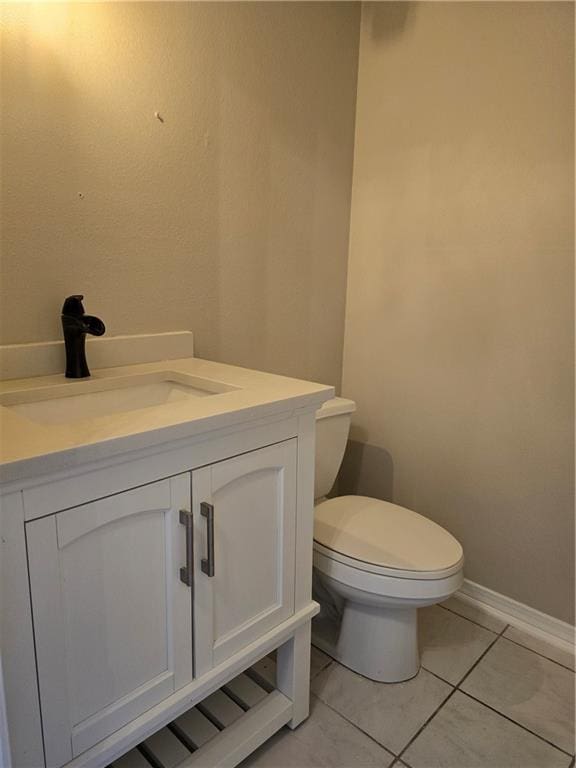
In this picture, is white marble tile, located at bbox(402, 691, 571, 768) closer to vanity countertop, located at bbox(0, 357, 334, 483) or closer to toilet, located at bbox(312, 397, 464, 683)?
toilet, located at bbox(312, 397, 464, 683)

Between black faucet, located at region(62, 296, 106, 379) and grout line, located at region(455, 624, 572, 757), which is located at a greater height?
black faucet, located at region(62, 296, 106, 379)

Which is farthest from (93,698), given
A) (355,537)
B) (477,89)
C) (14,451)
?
(477,89)

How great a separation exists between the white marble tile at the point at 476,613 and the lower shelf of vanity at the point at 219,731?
77cm

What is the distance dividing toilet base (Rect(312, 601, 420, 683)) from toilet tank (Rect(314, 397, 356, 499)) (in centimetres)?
37

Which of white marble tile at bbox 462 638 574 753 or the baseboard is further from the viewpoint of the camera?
the baseboard

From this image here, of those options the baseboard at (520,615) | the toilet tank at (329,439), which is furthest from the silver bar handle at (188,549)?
the baseboard at (520,615)

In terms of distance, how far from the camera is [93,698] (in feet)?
2.93

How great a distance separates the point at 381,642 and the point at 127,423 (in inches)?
41.0

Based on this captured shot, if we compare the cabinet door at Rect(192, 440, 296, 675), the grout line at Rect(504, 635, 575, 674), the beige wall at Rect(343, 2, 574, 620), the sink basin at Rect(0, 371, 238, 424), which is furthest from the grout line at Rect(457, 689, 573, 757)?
the sink basin at Rect(0, 371, 238, 424)

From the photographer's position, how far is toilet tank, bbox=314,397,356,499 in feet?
5.32

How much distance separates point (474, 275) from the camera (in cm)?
172

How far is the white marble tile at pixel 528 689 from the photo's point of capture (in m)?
1.37

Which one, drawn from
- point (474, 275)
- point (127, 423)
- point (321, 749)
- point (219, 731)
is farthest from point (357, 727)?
point (474, 275)

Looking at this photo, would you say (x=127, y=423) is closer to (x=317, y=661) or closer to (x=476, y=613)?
(x=317, y=661)
